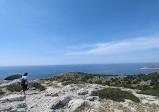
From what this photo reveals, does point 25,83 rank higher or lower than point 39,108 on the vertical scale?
higher

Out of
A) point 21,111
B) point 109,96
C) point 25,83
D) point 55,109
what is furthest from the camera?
point 25,83

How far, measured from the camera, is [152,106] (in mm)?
8547

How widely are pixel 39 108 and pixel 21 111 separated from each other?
4.49ft

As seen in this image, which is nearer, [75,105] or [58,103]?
[75,105]

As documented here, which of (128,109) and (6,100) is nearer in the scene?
(128,109)

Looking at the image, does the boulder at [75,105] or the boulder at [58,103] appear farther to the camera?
the boulder at [58,103]

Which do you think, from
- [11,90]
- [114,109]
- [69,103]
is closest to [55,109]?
[69,103]

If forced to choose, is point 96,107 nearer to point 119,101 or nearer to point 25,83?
point 119,101

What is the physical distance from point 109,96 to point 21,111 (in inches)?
337

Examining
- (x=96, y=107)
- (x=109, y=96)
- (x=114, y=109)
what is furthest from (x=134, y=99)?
(x=96, y=107)

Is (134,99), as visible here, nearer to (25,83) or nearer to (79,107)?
(79,107)

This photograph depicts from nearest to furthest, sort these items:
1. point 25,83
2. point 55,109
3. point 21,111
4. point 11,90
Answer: point 21,111, point 55,109, point 25,83, point 11,90

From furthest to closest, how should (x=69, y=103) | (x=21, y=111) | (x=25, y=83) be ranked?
(x=25, y=83) < (x=69, y=103) < (x=21, y=111)

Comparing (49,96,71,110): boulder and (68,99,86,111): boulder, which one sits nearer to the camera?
(68,99,86,111): boulder
